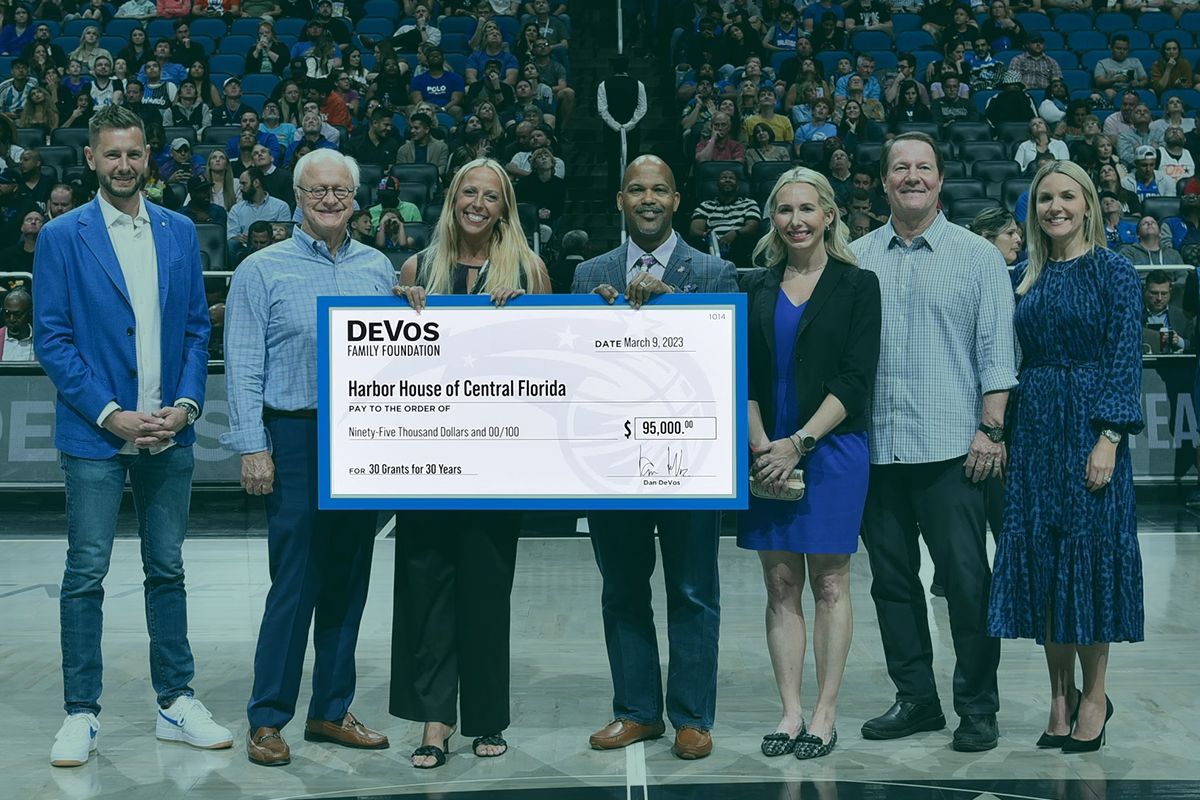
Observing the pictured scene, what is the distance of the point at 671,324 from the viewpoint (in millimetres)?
4332

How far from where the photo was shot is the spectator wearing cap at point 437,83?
47.5ft

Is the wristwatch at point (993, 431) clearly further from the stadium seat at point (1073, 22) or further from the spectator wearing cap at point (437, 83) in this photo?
the stadium seat at point (1073, 22)

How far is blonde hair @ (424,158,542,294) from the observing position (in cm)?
438

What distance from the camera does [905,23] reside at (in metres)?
16.2

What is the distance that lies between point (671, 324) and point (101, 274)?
5.99ft

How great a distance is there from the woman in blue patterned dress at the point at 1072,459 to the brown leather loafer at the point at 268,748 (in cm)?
228

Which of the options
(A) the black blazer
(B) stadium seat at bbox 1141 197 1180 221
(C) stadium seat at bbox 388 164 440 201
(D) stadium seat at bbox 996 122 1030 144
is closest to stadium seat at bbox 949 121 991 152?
(D) stadium seat at bbox 996 122 1030 144

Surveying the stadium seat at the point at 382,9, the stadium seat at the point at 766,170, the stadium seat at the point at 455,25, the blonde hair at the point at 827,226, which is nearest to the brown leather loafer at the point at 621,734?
the blonde hair at the point at 827,226

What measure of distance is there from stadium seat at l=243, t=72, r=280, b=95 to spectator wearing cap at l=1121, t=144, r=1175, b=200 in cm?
874

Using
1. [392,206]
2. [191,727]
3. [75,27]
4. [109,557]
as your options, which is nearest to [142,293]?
[109,557]

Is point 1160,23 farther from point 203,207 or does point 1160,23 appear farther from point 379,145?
point 203,207

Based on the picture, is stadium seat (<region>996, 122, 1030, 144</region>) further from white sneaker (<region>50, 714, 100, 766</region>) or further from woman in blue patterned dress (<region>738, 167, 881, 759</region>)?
white sneaker (<region>50, 714, 100, 766</region>)

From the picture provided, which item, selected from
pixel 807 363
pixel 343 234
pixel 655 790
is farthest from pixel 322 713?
pixel 807 363
